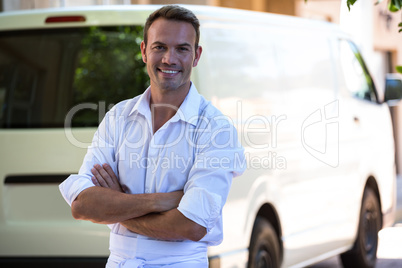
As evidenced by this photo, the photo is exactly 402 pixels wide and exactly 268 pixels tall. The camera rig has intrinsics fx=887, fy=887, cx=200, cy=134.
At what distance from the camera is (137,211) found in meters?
3.44

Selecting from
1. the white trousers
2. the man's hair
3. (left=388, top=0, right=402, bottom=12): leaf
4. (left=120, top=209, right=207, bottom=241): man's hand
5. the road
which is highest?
(left=388, top=0, right=402, bottom=12): leaf

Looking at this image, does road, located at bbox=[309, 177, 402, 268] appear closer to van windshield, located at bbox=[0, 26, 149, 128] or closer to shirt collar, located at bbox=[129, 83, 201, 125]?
van windshield, located at bbox=[0, 26, 149, 128]

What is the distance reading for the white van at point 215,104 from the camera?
5.41m

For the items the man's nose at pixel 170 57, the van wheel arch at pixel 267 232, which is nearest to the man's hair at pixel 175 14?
the man's nose at pixel 170 57

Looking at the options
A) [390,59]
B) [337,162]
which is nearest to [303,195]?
[337,162]

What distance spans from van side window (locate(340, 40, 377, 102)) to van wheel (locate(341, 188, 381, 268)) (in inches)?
35.7

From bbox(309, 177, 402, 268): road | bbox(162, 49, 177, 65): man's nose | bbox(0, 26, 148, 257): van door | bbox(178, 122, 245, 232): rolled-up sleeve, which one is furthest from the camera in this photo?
bbox(309, 177, 402, 268): road

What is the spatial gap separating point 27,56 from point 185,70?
257 cm

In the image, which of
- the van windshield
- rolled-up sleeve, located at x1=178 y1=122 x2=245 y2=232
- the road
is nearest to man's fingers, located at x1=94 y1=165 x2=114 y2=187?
rolled-up sleeve, located at x1=178 y1=122 x2=245 y2=232

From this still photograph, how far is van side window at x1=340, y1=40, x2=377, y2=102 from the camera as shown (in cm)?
785

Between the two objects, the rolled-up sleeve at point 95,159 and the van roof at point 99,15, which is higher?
the van roof at point 99,15

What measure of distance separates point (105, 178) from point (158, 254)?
1.37 feet

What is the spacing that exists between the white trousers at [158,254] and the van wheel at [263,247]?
7.81ft

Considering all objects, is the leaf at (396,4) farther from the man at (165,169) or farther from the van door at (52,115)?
the van door at (52,115)
